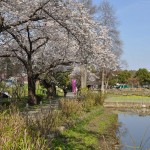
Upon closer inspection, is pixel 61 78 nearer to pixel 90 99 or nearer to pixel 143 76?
pixel 90 99

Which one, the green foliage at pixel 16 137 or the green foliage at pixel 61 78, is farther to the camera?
the green foliage at pixel 61 78

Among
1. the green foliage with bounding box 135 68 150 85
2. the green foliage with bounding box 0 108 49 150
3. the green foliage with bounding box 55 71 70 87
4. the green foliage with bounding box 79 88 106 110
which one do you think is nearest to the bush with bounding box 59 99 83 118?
the green foliage with bounding box 79 88 106 110

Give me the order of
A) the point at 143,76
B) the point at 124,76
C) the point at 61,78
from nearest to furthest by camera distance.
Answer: the point at 61,78
the point at 124,76
the point at 143,76

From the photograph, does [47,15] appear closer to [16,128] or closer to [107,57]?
[107,57]

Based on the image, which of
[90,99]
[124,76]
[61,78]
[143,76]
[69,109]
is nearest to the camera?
[69,109]

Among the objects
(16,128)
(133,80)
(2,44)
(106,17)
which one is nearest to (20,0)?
(16,128)

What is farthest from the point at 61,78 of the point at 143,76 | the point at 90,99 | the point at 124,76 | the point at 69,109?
the point at 143,76

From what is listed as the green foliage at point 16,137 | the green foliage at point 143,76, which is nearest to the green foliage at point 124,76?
the green foliage at point 143,76

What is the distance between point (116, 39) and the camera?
50781mm

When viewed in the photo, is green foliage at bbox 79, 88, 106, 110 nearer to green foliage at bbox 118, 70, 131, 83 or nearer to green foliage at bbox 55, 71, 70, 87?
green foliage at bbox 55, 71, 70, 87

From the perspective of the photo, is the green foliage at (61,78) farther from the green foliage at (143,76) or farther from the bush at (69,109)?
the green foliage at (143,76)

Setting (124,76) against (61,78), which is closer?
(61,78)

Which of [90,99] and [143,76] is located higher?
[143,76]

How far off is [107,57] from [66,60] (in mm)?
7494
